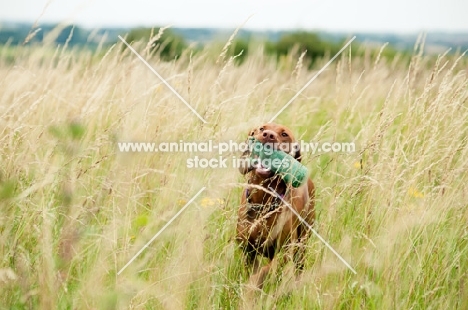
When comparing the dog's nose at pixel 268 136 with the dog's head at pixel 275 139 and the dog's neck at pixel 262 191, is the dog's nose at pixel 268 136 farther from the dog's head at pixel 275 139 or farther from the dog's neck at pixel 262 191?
the dog's neck at pixel 262 191

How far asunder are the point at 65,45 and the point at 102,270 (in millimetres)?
1716

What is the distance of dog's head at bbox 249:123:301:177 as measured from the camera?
2711mm

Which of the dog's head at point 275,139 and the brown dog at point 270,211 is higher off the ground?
the dog's head at point 275,139

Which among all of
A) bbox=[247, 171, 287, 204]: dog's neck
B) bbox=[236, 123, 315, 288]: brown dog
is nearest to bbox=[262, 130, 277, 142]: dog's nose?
bbox=[236, 123, 315, 288]: brown dog

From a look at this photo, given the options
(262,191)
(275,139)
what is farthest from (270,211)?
(275,139)

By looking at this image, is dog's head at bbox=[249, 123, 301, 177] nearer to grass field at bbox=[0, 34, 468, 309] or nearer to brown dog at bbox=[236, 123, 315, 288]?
brown dog at bbox=[236, 123, 315, 288]

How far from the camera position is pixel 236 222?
268cm

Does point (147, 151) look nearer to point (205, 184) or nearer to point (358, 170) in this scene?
point (205, 184)

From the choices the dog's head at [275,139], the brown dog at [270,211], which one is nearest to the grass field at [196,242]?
the brown dog at [270,211]

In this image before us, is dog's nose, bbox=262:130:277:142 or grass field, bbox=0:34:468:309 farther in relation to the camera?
dog's nose, bbox=262:130:277:142

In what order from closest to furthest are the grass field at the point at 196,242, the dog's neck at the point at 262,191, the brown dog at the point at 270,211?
1. the grass field at the point at 196,242
2. the brown dog at the point at 270,211
3. the dog's neck at the point at 262,191

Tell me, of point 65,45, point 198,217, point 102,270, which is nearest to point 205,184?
point 198,217

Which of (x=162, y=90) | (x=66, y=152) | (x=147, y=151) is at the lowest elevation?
(x=66, y=152)

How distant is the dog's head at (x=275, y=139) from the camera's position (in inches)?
107
